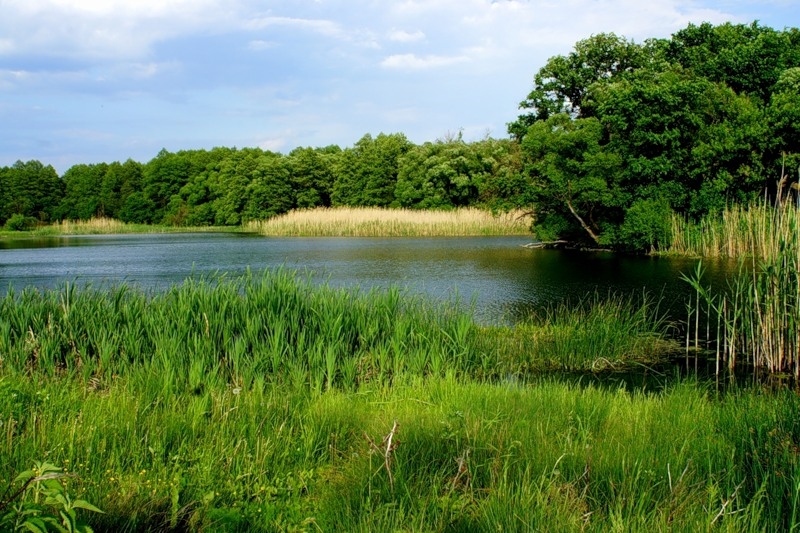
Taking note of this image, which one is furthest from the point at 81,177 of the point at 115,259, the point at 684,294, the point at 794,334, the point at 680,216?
the point at 794,334

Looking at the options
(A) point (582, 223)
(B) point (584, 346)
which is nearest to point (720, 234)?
(A) point (582, 223)

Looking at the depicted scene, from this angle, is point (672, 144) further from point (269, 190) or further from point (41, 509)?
point (269, 190)

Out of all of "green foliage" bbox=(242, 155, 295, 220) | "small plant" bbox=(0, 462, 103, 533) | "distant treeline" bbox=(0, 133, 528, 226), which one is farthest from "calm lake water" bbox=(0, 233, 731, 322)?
"green foliage" bbox=(242, 155, 295, 220)

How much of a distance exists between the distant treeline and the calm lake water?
562 inches

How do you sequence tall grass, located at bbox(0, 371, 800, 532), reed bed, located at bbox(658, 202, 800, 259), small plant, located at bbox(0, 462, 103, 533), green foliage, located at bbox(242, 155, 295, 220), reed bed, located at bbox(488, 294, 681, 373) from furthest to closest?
green foliage, located at bbox(242, 155, 295, 220) → reed bed, located at bbox(658, 202, 800, 259) → reed bed, located at bbox(488, 294, 681, 373) → tall grass, located at bbox(0, 371, 800, 532) → small plant, located at bbox(0, 462, 103, 533)

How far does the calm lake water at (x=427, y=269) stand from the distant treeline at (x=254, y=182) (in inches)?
562

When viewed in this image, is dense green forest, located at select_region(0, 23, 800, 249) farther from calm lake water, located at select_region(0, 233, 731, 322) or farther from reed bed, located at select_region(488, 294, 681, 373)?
reed bed, located at select_region(488, 294, 681, 373)

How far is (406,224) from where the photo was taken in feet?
123

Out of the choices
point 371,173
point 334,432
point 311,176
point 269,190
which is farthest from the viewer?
point 311,176

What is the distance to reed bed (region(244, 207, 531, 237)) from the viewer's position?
1441 inches

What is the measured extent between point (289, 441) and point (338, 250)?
871 inches

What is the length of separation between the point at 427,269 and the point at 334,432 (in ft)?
44.9

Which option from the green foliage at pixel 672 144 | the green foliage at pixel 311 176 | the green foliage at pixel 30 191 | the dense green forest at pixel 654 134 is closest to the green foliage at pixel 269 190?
the green foliage at pixel 311 176

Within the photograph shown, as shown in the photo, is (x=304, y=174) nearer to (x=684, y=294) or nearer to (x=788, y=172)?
(x=788, y=172)
